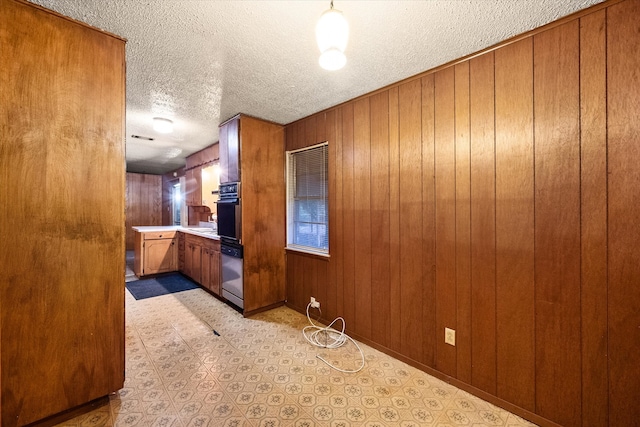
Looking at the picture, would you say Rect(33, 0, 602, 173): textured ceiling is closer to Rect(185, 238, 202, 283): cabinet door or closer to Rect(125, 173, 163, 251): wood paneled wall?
Rect(185, 238, 202, 283): cabinet door

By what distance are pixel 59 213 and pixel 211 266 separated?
2.45 meters

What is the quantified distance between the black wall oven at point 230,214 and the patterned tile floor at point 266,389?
113cm

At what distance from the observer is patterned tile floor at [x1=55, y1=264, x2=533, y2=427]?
1.62 meters

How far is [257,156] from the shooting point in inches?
128

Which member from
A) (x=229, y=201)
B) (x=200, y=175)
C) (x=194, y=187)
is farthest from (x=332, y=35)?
(x=194, y=187)

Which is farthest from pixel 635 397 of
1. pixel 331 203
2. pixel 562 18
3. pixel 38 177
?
pixel 38 177

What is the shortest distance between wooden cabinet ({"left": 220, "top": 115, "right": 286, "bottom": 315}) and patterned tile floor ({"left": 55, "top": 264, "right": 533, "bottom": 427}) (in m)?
0.65

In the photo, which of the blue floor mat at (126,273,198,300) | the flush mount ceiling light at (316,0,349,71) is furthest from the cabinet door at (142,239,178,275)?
the flush mount ceiling light at (316,0,349,71)

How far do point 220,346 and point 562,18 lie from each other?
3536mm

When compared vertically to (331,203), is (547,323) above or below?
below

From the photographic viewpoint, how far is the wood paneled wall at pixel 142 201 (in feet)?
24.2

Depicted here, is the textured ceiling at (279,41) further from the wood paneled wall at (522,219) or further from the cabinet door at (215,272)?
the cabinet door at (215,272)

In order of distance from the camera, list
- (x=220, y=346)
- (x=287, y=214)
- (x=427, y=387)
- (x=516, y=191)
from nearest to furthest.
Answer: (x=516, y=191) < (x=427, y=387) < (x=220, y=346) < (x=287, y=214)

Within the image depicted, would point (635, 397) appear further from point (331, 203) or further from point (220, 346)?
point (220, 346)
